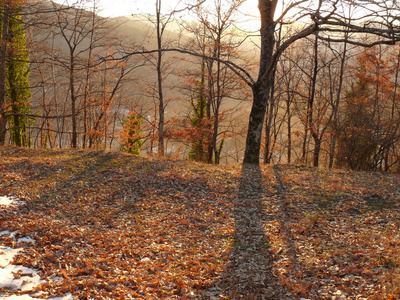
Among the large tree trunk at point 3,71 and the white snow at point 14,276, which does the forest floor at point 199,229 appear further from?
the large tree trunk at point 3,71

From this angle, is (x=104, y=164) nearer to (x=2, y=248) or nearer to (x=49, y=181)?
(x=49, y=181)

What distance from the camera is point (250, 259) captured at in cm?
485

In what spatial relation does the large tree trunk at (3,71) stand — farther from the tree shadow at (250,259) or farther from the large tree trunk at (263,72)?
the tree shadow at (250,259)

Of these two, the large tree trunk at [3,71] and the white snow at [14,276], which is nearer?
the white snow at [14,276]

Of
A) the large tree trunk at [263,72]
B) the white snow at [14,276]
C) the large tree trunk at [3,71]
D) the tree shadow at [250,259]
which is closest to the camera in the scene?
the white snow at [14,276]

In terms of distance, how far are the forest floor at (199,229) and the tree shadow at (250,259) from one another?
0.06 feet

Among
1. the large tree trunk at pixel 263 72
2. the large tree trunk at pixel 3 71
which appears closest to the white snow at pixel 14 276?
the large tree trunk at pixel 263 72

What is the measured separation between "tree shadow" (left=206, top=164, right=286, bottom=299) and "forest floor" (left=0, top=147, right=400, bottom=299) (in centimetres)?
2

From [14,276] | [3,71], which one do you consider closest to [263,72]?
[14,276]

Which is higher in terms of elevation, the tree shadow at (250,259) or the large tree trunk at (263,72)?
the large tree trunk at (263,72)

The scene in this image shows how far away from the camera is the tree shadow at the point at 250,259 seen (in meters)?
3.94

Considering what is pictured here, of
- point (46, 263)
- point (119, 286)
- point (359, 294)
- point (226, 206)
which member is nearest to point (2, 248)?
point (46, 263)

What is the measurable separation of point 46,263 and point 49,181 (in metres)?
3.98

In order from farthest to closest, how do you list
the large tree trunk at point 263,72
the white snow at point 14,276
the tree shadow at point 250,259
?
the large tree trunk at point 263,72 → the tree shadow at point 250,259 → the white snow at point 14,276
